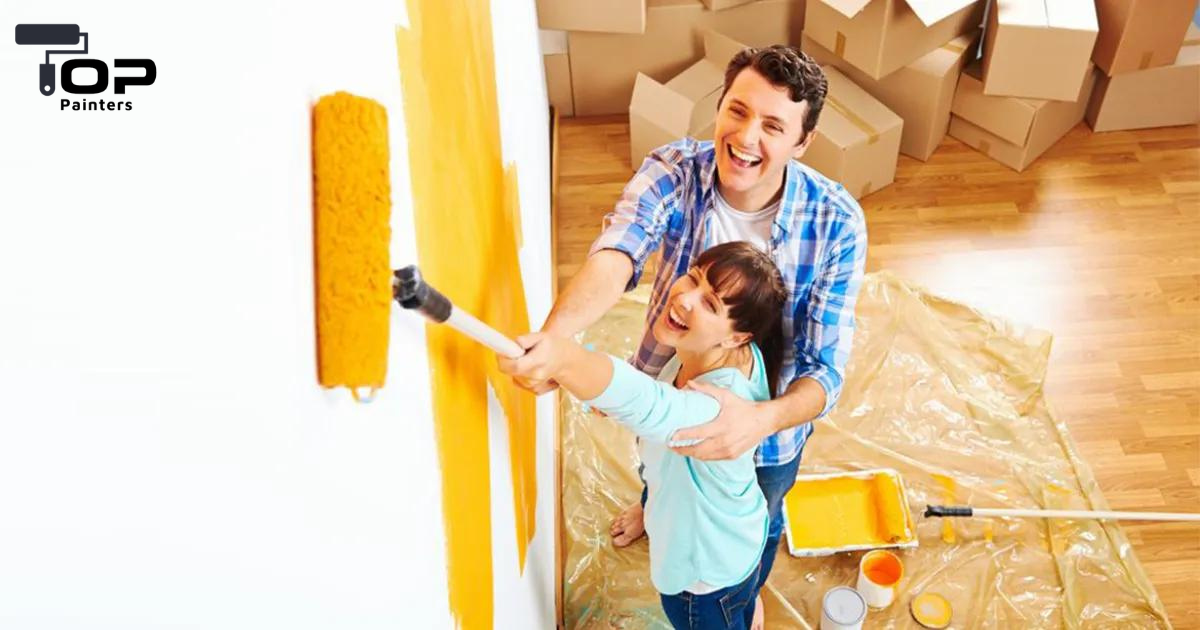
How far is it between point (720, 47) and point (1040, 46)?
0.95 meters

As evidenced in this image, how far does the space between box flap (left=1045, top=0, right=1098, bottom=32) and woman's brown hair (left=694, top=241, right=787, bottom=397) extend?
1795mm

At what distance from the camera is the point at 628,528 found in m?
2.18

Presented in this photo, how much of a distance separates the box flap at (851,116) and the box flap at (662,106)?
414 mm

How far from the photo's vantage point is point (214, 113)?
1.52 feet

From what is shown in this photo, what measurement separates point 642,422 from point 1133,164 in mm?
2634

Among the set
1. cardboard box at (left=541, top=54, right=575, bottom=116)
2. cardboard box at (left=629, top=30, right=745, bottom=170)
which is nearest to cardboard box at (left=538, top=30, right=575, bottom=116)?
cardboard box at (left=541, top=54, right=575, bottom=116)


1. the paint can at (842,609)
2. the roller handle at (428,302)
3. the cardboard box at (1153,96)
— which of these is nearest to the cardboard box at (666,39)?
the cardboard box at (1153,96)

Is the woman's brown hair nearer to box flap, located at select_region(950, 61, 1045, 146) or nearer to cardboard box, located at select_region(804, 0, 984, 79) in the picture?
cardboard box, located at select_region(804, 0, 984, 79)

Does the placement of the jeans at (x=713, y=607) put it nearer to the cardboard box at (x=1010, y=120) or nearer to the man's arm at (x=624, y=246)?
the man's arm at (x=624, y=246)

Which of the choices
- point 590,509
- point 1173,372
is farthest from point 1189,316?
point 590,509

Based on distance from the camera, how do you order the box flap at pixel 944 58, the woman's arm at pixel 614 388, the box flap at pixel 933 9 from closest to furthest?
1. the woman's arm at pixel 614 388
2. the box flap at pixel 933 9
3. the box flap at pixel 944 58

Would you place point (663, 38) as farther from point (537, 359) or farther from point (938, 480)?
point (537, 359)

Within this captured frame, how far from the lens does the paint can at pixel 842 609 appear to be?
1.93 metres

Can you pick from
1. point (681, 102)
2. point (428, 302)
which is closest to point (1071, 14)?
point (681, 102)
